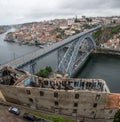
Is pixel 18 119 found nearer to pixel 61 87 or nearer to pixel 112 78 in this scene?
pixel 61 87

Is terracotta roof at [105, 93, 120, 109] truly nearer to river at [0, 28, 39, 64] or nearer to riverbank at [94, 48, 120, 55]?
river at [0, 28, 39, 64]

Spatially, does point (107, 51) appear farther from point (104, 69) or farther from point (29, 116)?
point (29, 116)

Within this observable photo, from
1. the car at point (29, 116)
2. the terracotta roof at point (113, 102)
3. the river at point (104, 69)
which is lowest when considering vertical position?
the river at point (104, 69)

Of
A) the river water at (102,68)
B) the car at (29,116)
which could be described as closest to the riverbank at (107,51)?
the river water at (102,68)

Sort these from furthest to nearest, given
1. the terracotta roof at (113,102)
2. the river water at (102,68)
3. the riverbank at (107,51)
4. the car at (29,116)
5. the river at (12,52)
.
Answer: the riverbank at (107,51) < the river at (12,52) < the river water at (102,68) < the terracotta roof at (113,102) < the car at (29,116)

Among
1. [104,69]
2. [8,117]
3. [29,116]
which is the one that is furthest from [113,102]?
[104,69]

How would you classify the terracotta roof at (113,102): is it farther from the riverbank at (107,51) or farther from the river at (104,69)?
A: the riverbank at (107,51)

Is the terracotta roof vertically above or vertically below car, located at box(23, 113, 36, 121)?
below

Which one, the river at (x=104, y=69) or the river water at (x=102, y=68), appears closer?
the river at (x=104, y=69)

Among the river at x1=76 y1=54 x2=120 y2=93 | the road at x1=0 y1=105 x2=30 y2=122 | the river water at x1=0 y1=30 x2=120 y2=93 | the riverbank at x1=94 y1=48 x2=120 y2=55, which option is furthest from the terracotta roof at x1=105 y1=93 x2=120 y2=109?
Answer: the riverbank at x1=94 y1=48 x2=120 y2=55

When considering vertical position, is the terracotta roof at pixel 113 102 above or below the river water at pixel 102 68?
above

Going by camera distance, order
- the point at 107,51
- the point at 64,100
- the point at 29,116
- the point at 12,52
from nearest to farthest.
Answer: the point at 29,116, the point at 64,100, the point at 107,51, the point at 12,52
